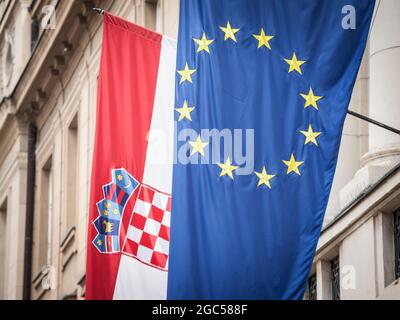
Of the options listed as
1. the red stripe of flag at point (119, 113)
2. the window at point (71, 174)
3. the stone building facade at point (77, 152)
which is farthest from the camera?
the window at point (71, 174)

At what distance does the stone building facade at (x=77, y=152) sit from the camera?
18906 millimetres

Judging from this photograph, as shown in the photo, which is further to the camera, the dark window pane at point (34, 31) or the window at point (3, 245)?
the window at point (3, 245)

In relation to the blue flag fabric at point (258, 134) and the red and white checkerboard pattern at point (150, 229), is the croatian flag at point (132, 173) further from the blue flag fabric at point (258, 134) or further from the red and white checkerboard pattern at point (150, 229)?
the blue flag fabric at point (258, 134)

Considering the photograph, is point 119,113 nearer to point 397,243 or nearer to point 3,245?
point 397,243

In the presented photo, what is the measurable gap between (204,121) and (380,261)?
3568 mm

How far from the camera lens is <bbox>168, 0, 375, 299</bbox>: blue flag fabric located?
1507 cm

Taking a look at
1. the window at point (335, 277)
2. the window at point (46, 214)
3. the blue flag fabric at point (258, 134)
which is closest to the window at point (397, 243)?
the window at point (335, 277)

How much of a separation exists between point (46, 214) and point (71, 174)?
135 inches

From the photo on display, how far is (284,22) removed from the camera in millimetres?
16016

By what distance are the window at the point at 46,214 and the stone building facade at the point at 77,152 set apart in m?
0.02

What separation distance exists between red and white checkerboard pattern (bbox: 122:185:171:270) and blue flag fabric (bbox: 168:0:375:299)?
1979 mm

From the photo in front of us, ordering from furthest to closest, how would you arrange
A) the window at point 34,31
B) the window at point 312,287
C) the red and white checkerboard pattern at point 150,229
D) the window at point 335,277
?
the window at point 34,31 < the window at point 312,287 < the window at point 335,277 < the red and white checkerboard pattern at point 150,229

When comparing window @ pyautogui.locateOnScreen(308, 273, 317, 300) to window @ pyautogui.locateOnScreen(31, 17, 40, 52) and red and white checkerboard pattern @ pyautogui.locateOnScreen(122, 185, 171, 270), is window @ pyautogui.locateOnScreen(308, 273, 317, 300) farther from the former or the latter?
window @ pyautogui.locateOnScreen(31, 17, 40, 52)
